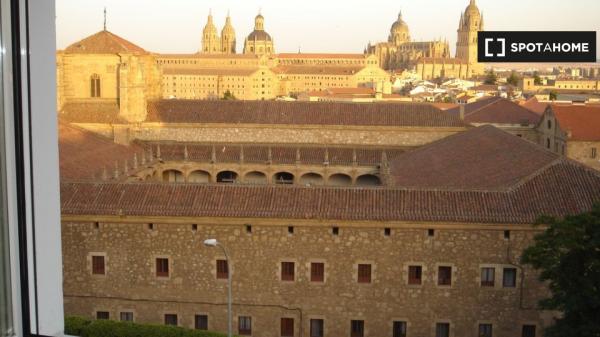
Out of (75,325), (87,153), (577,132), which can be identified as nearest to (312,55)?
(577,132)

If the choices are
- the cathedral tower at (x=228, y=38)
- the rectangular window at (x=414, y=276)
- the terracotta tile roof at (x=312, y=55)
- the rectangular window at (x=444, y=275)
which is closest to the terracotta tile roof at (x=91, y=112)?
the rectangular window at (x=414, y=276)

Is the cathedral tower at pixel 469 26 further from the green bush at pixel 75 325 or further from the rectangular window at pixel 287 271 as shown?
the green bush at pixel 75 325

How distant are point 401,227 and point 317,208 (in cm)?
154

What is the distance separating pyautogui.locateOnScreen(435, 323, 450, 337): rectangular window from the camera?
1209 cm

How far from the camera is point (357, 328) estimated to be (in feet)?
40.4

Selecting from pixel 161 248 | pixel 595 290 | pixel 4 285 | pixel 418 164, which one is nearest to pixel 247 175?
pixel 418 164

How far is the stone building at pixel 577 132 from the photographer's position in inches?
965

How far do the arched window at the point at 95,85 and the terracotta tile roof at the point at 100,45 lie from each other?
3.02 ft

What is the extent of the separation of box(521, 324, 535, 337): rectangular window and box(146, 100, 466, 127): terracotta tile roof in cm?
1268

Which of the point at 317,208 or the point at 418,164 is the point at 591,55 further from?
the point at 418,164

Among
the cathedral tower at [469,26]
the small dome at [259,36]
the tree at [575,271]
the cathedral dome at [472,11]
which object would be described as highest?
the small dome at [259,36]

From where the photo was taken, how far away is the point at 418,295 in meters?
12.1

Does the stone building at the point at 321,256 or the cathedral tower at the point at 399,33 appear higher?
the cathedral tower at the point at 399,33

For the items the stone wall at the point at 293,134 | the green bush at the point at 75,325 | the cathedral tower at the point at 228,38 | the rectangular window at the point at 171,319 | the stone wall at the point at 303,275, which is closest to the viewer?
the green bush at the point at 75,325
